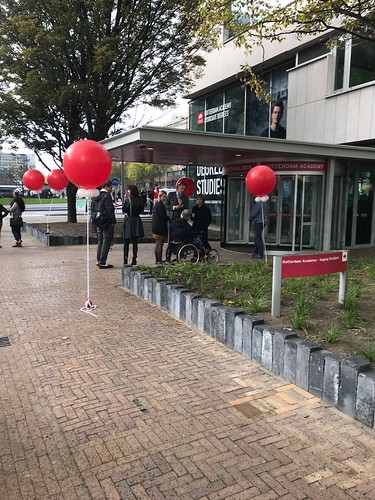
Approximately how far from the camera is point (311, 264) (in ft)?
16.3

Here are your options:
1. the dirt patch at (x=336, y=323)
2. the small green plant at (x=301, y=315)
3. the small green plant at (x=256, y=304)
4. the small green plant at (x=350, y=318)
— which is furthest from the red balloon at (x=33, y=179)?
the small green plant at (x=350, y=318)

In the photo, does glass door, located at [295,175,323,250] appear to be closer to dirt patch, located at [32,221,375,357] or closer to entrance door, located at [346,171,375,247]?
entrance door, located at [346,171,375,247]

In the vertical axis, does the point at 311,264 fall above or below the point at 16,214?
below

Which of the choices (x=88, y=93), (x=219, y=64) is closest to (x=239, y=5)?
(x=88, y=93)

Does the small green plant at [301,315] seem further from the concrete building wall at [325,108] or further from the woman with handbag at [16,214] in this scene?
the woman with handbag at [16,214]

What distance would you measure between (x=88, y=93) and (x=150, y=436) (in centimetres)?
1518

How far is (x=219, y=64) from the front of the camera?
779 inches

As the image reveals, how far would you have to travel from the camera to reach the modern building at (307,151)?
38.1 feet

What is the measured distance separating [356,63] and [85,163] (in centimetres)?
1038

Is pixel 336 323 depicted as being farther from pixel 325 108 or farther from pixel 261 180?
pixel 325 108

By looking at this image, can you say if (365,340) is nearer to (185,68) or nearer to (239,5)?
(239,5)

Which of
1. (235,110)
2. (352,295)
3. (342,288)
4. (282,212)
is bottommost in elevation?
(352,295)

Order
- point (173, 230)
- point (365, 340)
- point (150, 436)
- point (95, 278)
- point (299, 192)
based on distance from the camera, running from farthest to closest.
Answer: point (299, 192)
point (173, 230)
point (95, 278)
point (365, 340)
point (150, 436)

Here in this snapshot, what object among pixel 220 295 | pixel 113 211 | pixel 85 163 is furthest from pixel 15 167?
pixel 220 295
